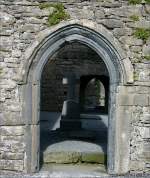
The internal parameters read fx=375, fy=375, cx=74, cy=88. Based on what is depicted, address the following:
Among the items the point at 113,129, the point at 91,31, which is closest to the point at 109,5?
the point at 91,31

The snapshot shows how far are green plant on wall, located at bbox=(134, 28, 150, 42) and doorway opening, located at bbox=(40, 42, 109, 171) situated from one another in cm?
117

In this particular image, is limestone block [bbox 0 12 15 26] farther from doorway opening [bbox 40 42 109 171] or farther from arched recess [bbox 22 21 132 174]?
doorway opening [bbox 40 42 109 171]

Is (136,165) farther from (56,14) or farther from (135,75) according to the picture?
(56,14)

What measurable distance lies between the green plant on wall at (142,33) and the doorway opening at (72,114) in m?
1.17

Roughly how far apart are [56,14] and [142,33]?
1559 millimetres

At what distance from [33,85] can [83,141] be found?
2.67 meters

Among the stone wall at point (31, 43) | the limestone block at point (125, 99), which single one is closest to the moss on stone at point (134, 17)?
Result: the stone wall at point (31, 43)

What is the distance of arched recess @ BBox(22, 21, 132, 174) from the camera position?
6609mm

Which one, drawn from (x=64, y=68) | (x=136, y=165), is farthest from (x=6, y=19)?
(x=64, y=68)

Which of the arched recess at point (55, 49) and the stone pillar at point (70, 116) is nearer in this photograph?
the arched recess at point (55, 49)

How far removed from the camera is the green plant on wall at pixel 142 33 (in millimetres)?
6656

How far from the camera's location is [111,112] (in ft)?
22.6

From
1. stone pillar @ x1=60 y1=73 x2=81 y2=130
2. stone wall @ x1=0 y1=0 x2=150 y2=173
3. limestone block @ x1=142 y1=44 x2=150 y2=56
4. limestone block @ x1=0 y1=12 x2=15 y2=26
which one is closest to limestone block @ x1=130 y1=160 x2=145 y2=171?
stone wall @ x1=0 y1=0 x2=150 y2=173

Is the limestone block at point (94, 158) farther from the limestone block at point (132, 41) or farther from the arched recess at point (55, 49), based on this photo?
the limestone block at point (132, 41)
